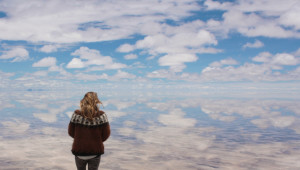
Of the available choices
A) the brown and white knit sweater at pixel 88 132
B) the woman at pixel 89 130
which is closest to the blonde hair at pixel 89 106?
the woman at pixel 89 130

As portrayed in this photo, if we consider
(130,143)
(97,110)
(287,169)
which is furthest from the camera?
(130,143)

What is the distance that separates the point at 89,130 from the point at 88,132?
2.4 inches

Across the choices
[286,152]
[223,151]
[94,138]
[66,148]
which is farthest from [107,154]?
[286,152]

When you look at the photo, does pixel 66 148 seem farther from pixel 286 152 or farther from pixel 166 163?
pixel 286 152

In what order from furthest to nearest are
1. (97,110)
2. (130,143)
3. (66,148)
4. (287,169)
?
(130,143), (66,148), (287,169), (97,110)

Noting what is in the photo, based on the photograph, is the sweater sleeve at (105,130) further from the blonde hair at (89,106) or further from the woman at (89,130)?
the blonde hair at (89,106)

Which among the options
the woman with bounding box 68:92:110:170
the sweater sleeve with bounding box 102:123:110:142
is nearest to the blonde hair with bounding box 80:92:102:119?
the woman with bounding box 68:92:110:170

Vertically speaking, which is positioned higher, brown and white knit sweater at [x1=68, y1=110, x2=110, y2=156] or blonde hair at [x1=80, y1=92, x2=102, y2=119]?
blonde hair at [x1=80, y1=92, x2=102, y2=119]

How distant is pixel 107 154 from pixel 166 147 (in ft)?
18.4

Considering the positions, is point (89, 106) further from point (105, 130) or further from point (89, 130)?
point (105, 130)

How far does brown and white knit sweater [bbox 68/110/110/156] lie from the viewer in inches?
223

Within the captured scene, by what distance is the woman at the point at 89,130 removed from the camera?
560 cm

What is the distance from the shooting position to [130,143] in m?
24.0

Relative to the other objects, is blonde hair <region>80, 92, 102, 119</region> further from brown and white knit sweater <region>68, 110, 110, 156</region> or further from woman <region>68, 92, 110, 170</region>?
brown and white knit sweater <region>68, 110, 110, 156</region>
